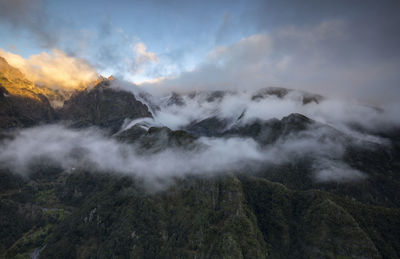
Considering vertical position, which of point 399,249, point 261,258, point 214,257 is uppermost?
point 214,257

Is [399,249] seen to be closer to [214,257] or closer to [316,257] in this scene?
[316,257]

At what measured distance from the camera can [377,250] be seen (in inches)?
7500

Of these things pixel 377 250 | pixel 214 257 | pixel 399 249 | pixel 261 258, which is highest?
pixel 214 257

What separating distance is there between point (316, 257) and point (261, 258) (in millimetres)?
55542

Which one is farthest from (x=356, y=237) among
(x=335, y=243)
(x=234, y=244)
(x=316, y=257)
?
(x=234, y=244)

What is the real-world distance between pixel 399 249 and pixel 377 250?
1241 inches

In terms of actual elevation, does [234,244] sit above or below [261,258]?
above

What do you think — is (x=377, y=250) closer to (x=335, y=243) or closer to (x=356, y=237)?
(x=356, y=237)

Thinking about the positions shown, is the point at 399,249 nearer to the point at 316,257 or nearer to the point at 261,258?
the point at 316,257

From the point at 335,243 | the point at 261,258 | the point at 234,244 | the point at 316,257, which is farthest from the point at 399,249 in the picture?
Answer: the point at 234,244

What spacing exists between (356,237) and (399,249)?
167 feet

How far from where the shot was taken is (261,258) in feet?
648

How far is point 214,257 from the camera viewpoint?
19650cm

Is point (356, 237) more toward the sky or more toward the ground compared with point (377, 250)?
more toward the sky
